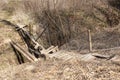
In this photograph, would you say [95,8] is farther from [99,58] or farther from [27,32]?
[99,58]

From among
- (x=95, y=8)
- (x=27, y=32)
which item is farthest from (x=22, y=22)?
(x=95, y=8)

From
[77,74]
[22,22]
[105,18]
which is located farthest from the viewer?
[105,18]

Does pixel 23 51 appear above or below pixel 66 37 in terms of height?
above

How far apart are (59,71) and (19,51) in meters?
4.92

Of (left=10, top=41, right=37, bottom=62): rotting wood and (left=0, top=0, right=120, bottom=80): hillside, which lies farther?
(left=10, top=41, right=37, bottom=62): rotting wood

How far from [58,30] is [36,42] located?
2959 millimetres

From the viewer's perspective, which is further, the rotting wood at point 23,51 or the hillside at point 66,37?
the rotting wood at point 23,51

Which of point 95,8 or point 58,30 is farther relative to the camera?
point 95,8

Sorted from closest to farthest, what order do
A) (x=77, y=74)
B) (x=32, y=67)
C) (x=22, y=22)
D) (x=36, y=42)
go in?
(x=77, y=74) < (x=32, y=67) < (x=36, y=42) < (x=22, y=22)

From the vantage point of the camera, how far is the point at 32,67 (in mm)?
11648

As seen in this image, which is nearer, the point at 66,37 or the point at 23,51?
the point at 23,51

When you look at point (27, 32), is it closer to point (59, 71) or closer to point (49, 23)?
point (49, 23)

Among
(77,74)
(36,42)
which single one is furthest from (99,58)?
(36,42)

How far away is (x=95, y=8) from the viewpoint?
20969 millimetres
